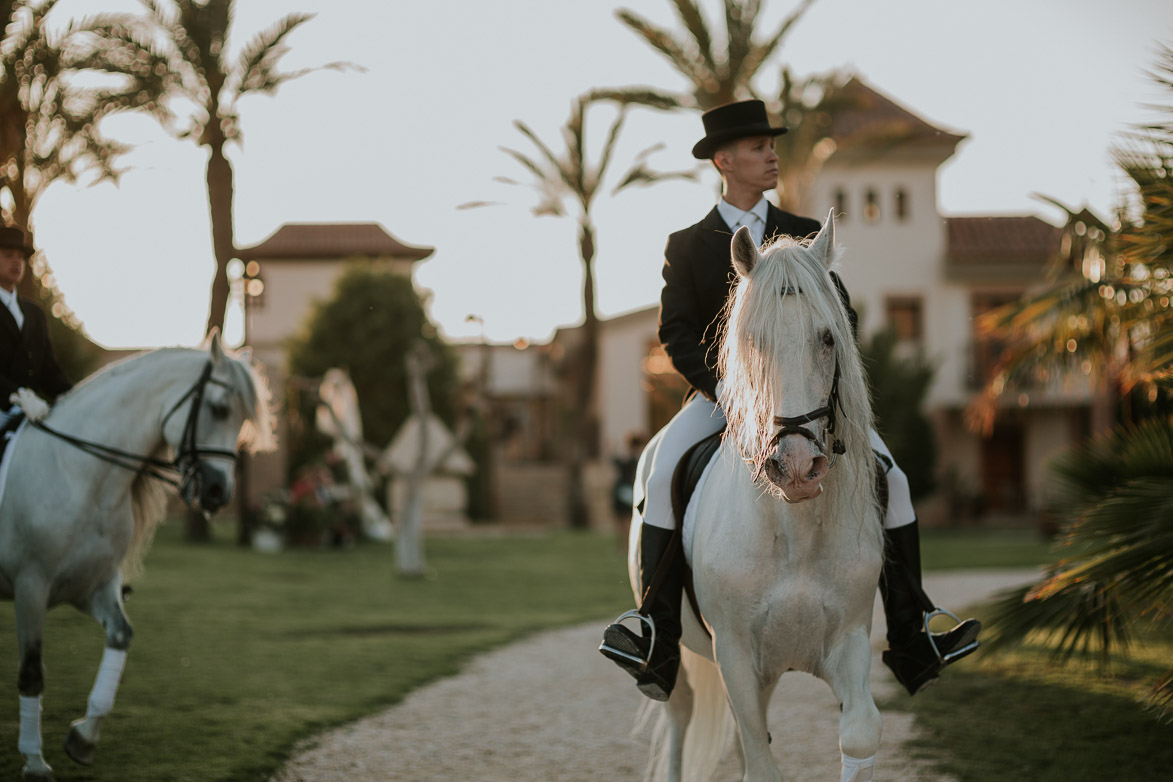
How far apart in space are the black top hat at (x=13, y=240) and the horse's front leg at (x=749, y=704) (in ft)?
16.3

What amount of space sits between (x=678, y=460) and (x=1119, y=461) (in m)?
4.47

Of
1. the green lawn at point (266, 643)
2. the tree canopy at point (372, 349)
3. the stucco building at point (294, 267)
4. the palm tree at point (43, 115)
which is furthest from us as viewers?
the stucco building at point (294, 267)

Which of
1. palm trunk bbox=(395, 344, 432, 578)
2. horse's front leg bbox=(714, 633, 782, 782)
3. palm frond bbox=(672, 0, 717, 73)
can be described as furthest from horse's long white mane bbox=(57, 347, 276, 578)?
palm frond bbox=(672, 0, 717, 73)

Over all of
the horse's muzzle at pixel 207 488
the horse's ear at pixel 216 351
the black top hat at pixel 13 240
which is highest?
the black top hat at pixel 13 240

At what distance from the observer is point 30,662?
6.06 m

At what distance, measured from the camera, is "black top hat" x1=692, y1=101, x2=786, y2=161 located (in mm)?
5059

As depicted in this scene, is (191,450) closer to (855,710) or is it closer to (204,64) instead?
(855,710)

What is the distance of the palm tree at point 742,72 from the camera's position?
24422mm

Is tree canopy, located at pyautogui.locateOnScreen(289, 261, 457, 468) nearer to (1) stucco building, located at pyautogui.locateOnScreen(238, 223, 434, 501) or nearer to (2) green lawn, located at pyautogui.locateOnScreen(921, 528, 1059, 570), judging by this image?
(1) stucco building, located at pyautogui.locateOnScreen(238, 223, 434, 501)

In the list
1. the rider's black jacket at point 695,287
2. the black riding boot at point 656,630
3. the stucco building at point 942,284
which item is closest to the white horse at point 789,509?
the black riding boot at point 656,630

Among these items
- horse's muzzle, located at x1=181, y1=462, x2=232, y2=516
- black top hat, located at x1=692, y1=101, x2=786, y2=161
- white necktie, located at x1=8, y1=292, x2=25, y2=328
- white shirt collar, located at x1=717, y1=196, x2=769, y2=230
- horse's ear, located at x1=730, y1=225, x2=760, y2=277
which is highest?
black top hat, located at x1=692, y1=101, x2=786, y2=161

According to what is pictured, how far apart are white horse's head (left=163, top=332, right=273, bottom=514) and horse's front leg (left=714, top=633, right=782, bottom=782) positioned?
11.0ft

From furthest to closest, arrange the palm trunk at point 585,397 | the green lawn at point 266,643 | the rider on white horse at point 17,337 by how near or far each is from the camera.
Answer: the palm trunk at point 585,397
the green lawn at point 266,643
the rider on white horse at point 17,337

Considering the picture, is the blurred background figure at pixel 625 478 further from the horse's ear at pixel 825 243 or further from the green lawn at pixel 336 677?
the horse's ear at pixel 825 243
